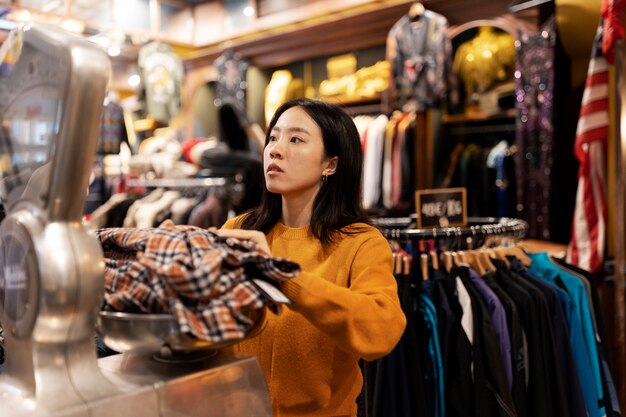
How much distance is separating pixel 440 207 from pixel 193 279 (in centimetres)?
158

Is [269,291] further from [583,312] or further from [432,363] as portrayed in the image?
[583,312]

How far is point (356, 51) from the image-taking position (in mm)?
5848

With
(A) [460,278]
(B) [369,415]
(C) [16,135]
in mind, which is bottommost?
(B) [369,415]

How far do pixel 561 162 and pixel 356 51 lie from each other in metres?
2.56

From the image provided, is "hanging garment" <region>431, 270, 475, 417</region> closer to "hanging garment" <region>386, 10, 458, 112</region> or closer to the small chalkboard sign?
the small chalkboard sign

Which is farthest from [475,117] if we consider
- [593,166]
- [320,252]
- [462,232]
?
[320,252]

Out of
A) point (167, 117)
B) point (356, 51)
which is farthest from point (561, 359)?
point (167, 117)

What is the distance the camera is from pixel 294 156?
1.38 m

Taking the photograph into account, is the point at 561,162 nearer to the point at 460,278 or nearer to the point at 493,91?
the point at 493,91

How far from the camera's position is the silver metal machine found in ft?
2.31

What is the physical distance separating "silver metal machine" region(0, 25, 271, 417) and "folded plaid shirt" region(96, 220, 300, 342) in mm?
63

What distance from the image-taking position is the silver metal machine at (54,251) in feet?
2.31

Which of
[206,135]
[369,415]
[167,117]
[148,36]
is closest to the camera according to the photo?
[369,415]

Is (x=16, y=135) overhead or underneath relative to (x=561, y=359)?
overhead
